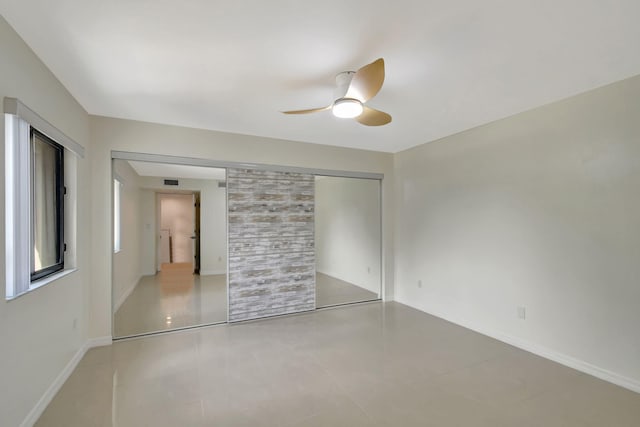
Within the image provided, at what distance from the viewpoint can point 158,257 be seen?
707 centimetres

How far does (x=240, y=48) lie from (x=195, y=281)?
544 centimetres

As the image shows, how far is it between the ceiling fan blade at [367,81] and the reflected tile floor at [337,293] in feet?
10.8

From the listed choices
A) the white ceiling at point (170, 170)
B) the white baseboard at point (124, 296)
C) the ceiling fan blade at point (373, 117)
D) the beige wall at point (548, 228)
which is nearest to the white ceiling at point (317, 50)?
the ceiling fan blade at point (373, 117)

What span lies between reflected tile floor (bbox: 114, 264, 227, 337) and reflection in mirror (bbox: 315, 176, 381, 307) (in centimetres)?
173

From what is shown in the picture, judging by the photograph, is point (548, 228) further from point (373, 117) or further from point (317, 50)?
point (317, 50)

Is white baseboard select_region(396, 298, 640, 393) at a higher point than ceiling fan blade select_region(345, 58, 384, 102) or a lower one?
lower

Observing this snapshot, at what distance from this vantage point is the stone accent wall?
3861 millimetres

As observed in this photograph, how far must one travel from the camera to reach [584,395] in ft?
7.38

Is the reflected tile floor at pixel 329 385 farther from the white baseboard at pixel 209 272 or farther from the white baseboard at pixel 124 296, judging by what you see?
the white baseboard at pixel 209 272

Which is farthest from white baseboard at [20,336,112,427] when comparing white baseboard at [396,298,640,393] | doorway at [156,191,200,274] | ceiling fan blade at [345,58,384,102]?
doorway at [156,191,200,274]

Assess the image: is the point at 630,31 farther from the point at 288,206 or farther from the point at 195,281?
the point at 195,281

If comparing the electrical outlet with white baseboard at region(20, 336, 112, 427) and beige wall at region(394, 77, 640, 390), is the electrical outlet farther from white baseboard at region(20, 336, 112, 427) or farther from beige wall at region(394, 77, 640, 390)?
white baseboard at region(20, 336, 112, 427)

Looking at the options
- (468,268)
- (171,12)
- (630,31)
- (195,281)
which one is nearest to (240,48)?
(171,12)

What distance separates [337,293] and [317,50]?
4004mm
